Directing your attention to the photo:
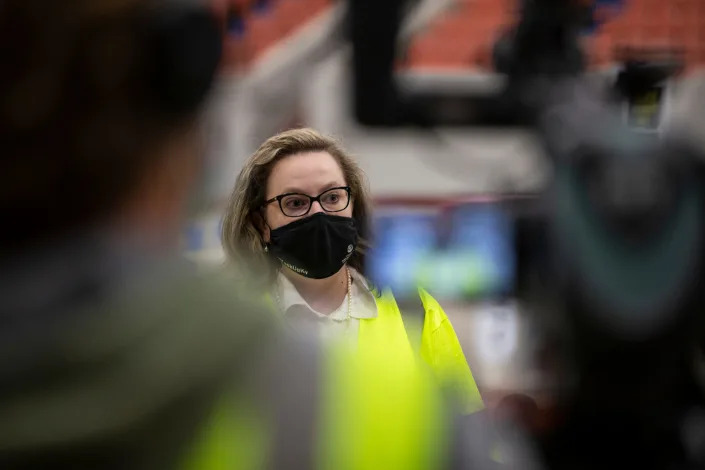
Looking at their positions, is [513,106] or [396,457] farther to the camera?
[513,106]

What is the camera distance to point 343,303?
1.13 meters

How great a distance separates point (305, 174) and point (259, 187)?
74 millimetres

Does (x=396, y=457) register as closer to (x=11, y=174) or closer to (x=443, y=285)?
(x=11, y=174)

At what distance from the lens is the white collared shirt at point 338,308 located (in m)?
1.07

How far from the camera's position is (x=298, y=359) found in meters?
0.39

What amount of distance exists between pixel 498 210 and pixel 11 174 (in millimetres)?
323

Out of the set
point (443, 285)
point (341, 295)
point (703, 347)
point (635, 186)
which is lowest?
point (443, 285)

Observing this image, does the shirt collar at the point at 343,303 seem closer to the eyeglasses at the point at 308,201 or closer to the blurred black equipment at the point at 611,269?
the eyeglasses at the point at 308,201

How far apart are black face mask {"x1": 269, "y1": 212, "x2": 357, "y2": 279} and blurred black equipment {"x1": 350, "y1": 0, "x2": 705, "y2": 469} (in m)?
0.67

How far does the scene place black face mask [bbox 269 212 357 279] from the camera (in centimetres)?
117

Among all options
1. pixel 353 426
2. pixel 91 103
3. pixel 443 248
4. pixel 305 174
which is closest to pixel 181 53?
pixel 91 103

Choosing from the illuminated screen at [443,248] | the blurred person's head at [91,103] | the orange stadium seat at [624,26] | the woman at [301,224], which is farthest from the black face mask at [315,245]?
the orange stadium seat at [624,26]

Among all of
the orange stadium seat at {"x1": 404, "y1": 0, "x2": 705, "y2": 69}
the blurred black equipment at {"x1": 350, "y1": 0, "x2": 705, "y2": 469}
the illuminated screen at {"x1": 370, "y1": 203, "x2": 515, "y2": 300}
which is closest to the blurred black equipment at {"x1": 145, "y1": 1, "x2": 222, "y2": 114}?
the blurred black equipment at {"x1": 350, "y1": 0, "x2": 705, "y2": 469}

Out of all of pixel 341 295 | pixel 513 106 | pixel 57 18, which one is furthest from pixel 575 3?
pixel 341 295
